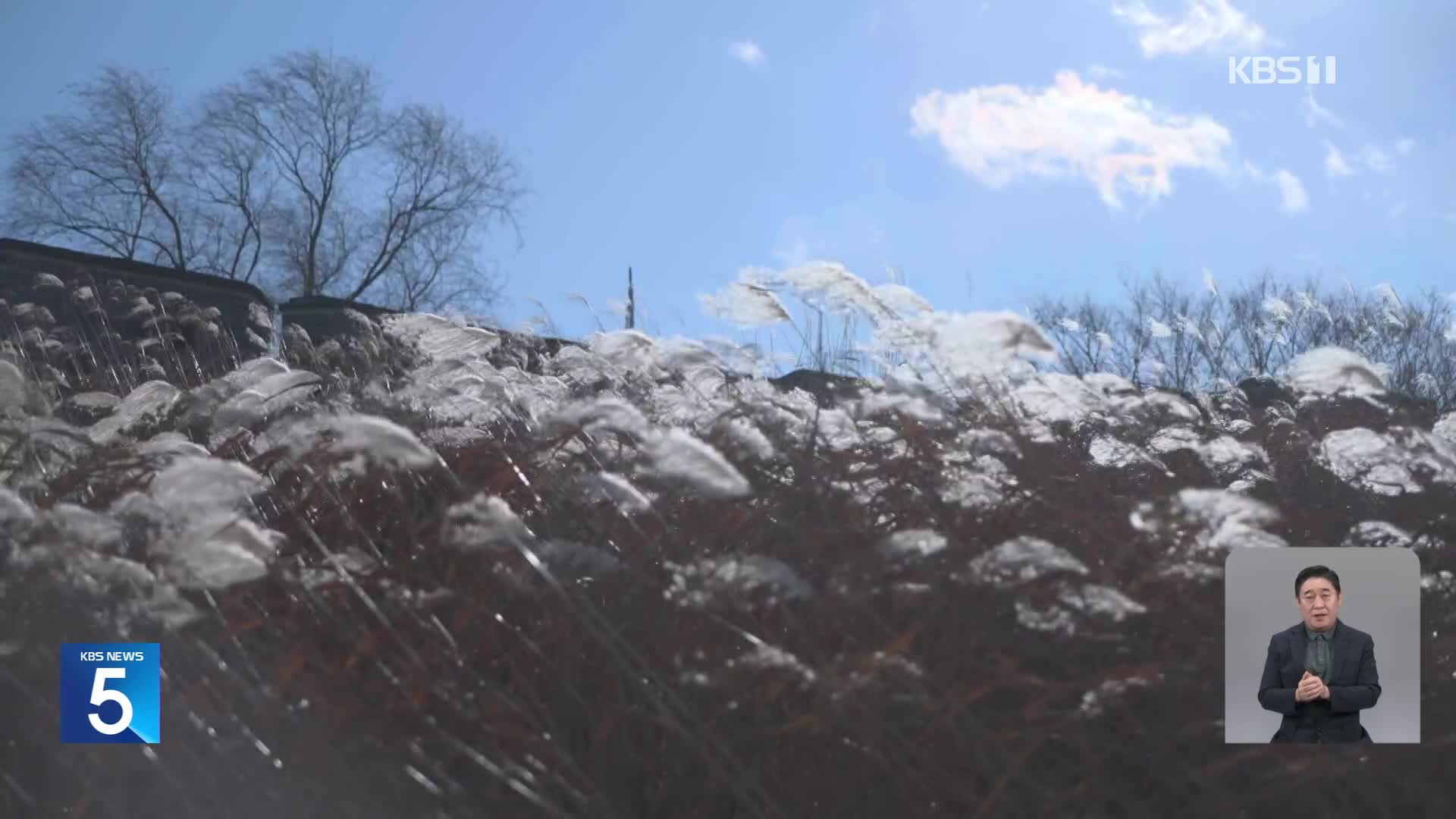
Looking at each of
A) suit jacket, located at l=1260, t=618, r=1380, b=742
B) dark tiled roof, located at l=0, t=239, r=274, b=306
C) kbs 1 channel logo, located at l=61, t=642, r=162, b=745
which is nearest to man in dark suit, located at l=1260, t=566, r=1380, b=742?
suit jacket, located at l=1260, t=618, r=1380, b=742

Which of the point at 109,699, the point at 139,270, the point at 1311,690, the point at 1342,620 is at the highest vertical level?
the point at 139,270

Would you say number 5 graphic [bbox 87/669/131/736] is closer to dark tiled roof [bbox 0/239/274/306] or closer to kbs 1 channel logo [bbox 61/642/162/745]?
kbs 1 channel logo [bbox 61/642/162/745]

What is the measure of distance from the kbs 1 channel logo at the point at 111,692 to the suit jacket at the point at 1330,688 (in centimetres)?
194

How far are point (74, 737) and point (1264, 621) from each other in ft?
6.99

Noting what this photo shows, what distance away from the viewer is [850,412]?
9.95 ft

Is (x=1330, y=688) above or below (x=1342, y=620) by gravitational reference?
below

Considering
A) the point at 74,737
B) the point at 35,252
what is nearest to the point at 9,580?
the point at 74,737

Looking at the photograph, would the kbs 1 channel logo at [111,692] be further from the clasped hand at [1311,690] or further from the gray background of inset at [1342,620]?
the clasped hand at [1311,690]

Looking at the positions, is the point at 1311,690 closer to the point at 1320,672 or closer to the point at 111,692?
Answer: the point at 1320,672

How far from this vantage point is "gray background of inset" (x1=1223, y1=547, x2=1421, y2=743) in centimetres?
214

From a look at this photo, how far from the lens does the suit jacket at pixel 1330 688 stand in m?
2.13

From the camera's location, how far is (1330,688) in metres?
2.20

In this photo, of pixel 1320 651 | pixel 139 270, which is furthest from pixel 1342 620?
pixel 139 270

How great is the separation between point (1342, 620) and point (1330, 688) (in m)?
0.15
